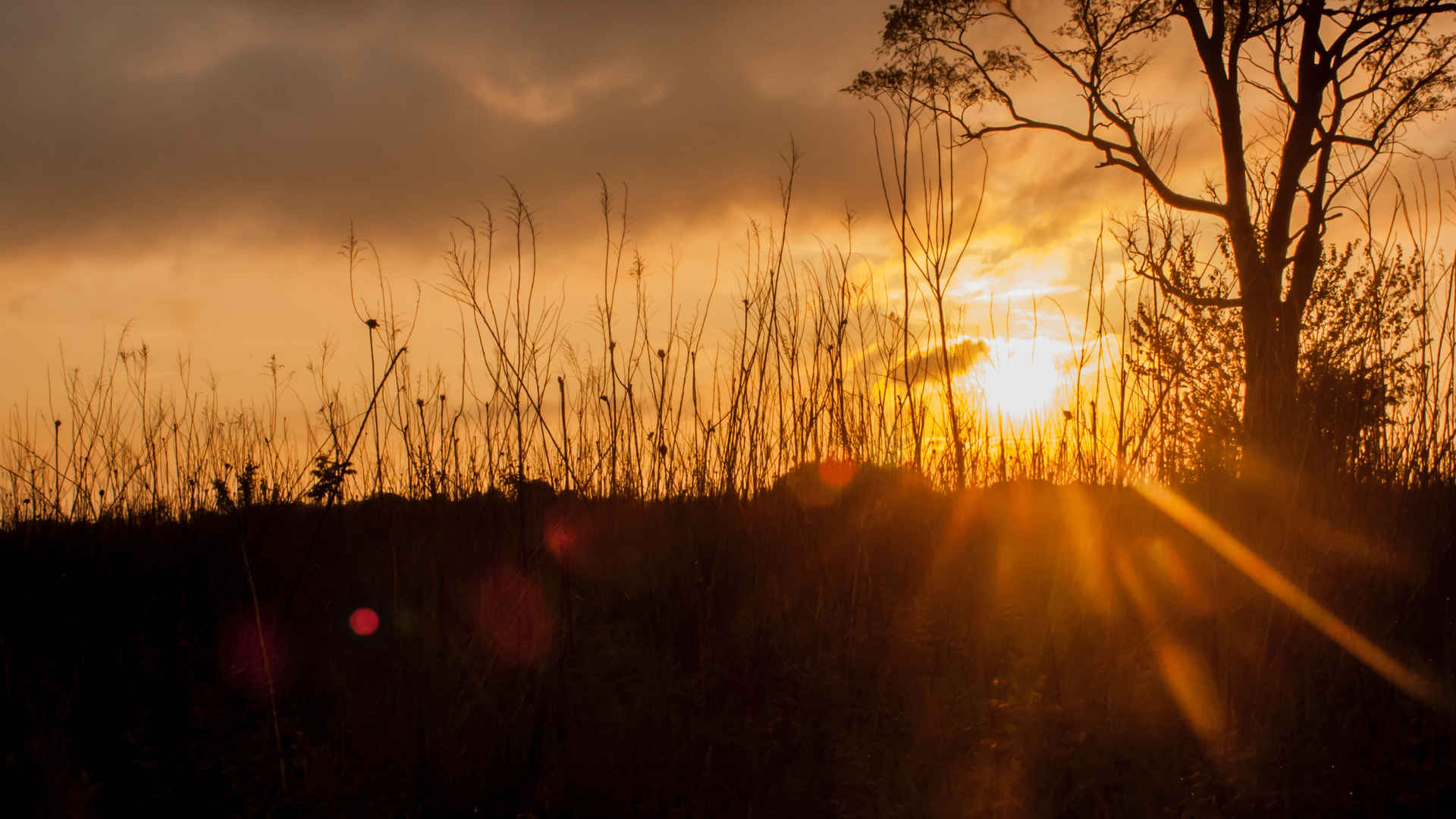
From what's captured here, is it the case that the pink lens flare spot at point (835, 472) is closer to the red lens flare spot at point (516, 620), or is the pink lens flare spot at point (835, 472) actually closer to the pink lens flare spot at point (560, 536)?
the pink lens flare spot at point (560, 536)

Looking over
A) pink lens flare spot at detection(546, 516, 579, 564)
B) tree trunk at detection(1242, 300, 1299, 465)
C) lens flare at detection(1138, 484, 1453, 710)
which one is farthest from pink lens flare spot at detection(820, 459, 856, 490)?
tree trunk at detection(1242, 300, 1299, 465)

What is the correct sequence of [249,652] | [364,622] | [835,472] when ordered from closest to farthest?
1. [249,652]
2. [364,622]
3. [835,472]

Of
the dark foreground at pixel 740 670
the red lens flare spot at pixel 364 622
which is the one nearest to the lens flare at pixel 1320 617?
the dark foreground at pixel 740 670

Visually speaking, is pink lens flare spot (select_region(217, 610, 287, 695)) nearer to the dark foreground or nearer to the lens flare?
the dark foreground

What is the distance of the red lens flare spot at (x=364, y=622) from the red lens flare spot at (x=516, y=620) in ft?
0.91

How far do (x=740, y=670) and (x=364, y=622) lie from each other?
1.07m

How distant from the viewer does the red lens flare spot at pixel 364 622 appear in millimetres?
2533

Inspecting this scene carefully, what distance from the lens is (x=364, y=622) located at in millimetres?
2592

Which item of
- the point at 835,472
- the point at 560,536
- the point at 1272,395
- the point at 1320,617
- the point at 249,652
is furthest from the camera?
the point at 835,472

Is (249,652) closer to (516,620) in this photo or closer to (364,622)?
(364,622)

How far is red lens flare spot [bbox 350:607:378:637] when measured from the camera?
2533 mm

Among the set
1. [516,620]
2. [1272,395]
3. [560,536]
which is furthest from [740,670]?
[1272,395]

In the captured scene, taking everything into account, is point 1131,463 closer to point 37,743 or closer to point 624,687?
point 624,687

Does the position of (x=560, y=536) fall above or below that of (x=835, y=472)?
below
